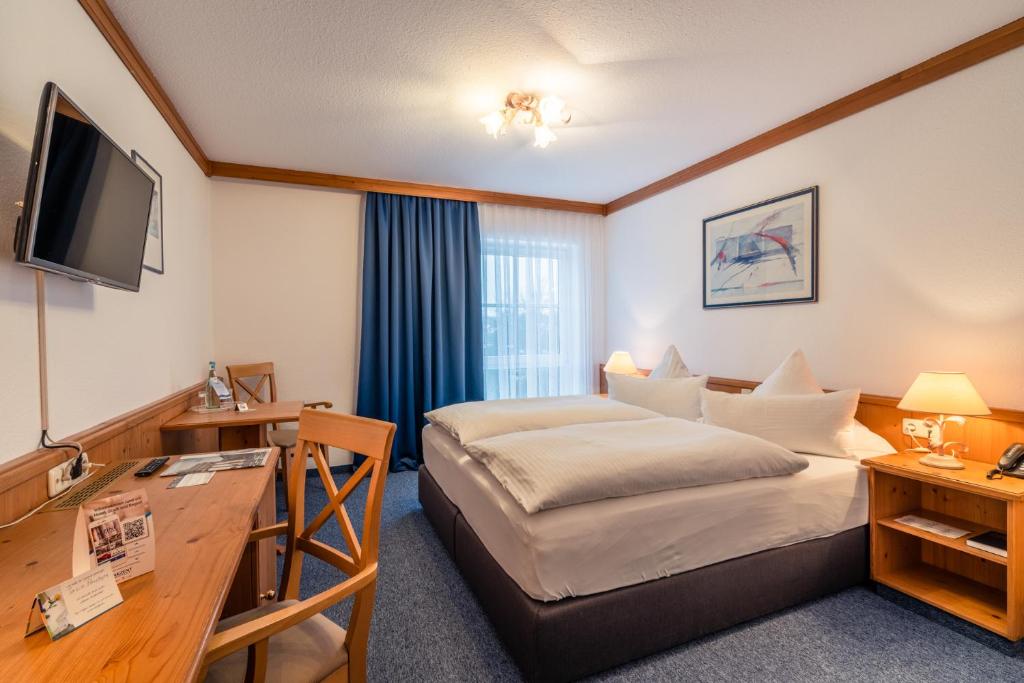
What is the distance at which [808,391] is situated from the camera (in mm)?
2754

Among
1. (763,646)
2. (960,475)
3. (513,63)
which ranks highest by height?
(513,63)

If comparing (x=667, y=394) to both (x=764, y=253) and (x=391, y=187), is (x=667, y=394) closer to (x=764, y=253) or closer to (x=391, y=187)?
(x=764, y=253)

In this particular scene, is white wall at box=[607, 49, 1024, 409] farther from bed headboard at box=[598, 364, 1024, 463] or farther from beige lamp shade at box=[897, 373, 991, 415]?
beige lamp shade at box=[897, 373, 991, 415]

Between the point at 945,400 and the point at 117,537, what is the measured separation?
115 inches

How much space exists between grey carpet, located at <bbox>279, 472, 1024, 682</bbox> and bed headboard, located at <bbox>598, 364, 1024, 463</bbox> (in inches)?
31.9

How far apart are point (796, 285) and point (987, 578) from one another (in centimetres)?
177

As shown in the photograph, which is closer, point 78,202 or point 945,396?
point 78,202

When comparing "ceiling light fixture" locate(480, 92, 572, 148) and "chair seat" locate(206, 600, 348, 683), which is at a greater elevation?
"ceiling light fixture" locate(480, 92, 572, 148)

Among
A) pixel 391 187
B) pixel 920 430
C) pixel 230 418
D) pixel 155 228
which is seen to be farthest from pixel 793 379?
pixel 155 228

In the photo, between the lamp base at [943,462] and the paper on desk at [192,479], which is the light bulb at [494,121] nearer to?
the paper on desk at [192,479]

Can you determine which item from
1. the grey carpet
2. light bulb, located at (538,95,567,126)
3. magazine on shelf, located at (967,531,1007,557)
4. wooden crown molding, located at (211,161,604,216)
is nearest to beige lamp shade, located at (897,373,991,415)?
magazine on shelf, located at (967,531,1007,557)

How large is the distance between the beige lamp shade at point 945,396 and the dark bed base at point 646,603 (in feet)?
2.14

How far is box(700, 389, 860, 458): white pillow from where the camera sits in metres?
2.45

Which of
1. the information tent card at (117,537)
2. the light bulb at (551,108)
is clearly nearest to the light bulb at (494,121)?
the light bulb at (551,108)
